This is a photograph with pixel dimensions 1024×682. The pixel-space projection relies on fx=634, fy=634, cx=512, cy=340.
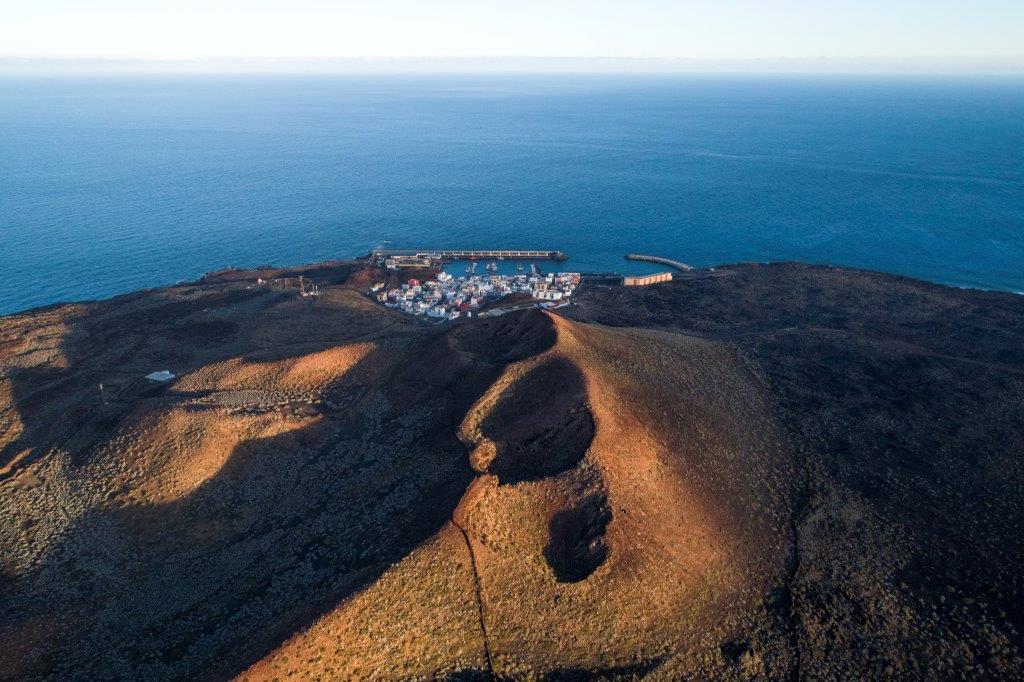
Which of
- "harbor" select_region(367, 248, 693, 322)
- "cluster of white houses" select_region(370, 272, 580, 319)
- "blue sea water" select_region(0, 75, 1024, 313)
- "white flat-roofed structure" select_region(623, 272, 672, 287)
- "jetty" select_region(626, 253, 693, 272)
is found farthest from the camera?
"blue sea water" select_region(0, 75, 1024, 313)

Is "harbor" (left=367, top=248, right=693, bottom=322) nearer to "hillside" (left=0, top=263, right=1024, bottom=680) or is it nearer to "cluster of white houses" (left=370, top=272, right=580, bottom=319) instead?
"cluster of white houses" (left=370, top=272, right=580, bottom=319)

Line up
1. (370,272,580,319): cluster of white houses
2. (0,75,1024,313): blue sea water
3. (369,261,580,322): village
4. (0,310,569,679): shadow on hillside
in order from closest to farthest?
(0,310,569,679): shadow on hillside < (369,261,580,322): village < (370,272,580,319): cluster of white houses < (0,75,1024,313): blue sea water

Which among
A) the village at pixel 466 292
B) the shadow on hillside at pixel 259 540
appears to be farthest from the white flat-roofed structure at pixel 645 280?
the shadow on hillside at pixel 259 540

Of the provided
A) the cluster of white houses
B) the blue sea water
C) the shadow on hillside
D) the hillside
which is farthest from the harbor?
the shadow on hillside

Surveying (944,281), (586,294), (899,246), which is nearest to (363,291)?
(586,294)

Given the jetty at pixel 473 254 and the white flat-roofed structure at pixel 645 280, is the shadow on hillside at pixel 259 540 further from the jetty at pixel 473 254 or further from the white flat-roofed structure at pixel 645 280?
the jetty at pixel 473 254

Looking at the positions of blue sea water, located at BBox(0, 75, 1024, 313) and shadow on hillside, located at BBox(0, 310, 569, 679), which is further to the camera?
blue sea water, located at BBox(0, 75, 1024, 313)
